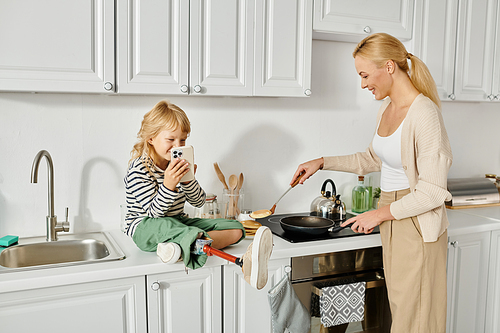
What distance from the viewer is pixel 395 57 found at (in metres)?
1.64

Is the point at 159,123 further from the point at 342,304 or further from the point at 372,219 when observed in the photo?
the point at 342,304

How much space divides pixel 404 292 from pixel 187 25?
1.35 m

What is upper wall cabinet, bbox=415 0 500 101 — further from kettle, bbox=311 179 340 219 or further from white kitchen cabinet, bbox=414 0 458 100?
kettle, bbox=311 179 340 219

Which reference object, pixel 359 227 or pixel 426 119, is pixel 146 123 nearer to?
pixel 359 227

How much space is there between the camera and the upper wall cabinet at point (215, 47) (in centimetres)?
168

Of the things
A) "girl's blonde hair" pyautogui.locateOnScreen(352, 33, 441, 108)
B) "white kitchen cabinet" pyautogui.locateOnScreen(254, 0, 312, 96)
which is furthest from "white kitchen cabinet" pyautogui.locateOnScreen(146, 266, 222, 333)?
"girl's blonde hair" pyautogui.locateOnScreen(352, 33, 441, 108)

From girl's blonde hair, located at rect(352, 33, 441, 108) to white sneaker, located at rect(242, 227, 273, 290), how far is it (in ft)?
2.74

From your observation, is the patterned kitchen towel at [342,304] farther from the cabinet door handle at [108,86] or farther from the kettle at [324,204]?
the cabinet door handle at [108,86]

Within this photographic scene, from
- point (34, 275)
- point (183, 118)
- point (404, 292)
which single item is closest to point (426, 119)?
point (404, 292)

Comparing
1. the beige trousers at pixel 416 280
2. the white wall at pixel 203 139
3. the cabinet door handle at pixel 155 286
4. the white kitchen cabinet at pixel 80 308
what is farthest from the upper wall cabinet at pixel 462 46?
the white kitchen cabinet at pixel 80 308

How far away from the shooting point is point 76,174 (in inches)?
76.6

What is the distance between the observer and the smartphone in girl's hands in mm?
1596

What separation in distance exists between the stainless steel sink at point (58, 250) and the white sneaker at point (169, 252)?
0.27 meters

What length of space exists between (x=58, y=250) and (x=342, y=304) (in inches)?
47.5
